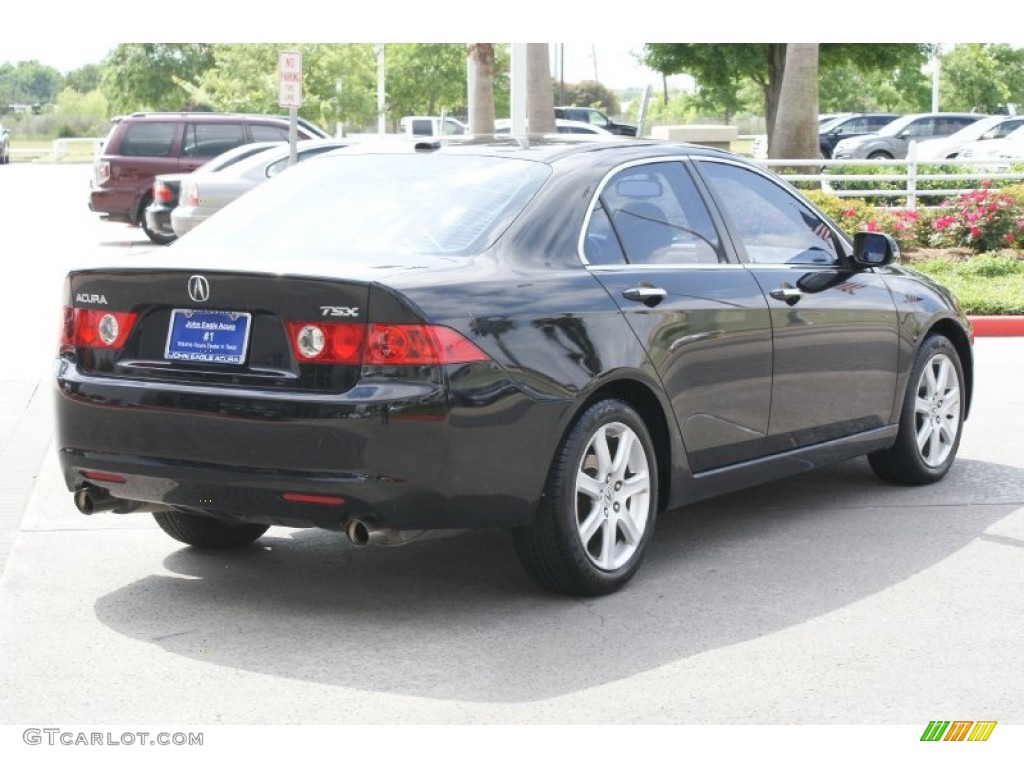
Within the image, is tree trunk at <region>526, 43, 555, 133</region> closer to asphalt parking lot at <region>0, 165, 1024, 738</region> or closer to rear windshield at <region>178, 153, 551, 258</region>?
asphalt parking lot at <region>0, 165, 1024, 738</region>

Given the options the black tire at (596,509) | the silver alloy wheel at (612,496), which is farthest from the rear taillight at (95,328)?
the silver alloy wheel at (612,496)

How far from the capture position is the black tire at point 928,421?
788 centimetres

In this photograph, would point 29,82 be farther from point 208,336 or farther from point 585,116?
point 208,336

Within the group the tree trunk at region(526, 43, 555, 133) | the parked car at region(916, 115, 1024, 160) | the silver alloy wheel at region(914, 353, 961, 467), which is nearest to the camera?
the silver alloy wheel at region(914, 353, 961, 467)

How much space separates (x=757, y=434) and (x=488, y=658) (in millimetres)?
1962

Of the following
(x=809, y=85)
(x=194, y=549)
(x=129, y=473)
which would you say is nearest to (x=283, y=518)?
(x=129, y=473)

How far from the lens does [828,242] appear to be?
7500 millimetres

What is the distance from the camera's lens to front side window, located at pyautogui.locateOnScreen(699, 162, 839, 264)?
695cm

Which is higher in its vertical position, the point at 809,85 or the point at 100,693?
the point at 809,85

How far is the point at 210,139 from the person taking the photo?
27.4 meters

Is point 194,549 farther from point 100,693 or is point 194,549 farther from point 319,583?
point 100,693

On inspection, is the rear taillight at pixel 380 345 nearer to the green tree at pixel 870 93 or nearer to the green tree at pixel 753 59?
the green tree at pixel 753 59

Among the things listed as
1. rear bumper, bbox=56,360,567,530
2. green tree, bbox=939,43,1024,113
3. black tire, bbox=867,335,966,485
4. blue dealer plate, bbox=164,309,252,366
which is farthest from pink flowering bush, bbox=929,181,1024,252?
green tree, bbox=939,43,1024,113

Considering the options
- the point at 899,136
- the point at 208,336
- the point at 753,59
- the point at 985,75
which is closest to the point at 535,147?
the point at 208,336
